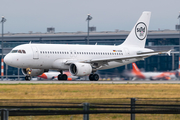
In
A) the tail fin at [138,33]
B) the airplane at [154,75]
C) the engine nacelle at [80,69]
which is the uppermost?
the tail fin at [138,33]

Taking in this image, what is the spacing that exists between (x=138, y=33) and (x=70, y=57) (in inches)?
444

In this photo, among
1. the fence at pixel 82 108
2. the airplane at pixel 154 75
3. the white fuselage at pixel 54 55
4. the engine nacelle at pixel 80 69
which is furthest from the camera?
the airplane at pixel 154 75

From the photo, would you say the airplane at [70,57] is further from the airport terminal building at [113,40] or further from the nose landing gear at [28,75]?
the airport terminal building at [113,40]

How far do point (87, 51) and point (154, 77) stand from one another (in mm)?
10595

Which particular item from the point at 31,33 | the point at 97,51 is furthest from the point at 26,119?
the point at 31,33

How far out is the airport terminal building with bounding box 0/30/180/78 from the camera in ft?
311

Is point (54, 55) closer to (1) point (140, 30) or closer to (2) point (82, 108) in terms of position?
(1) point (140, 30)

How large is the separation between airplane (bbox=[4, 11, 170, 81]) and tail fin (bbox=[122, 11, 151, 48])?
129mm

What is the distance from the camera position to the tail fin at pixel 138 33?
1918 inches

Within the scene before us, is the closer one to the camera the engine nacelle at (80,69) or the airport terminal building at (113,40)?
the engine nacelle at (80,69)

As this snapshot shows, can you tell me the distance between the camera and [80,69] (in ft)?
131

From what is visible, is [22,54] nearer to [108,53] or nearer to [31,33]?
[108,53]

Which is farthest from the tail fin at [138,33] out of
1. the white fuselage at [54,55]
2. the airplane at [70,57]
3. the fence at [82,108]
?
the fence at [82,108]

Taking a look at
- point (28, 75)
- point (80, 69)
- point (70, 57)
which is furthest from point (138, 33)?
point (28, 75)
